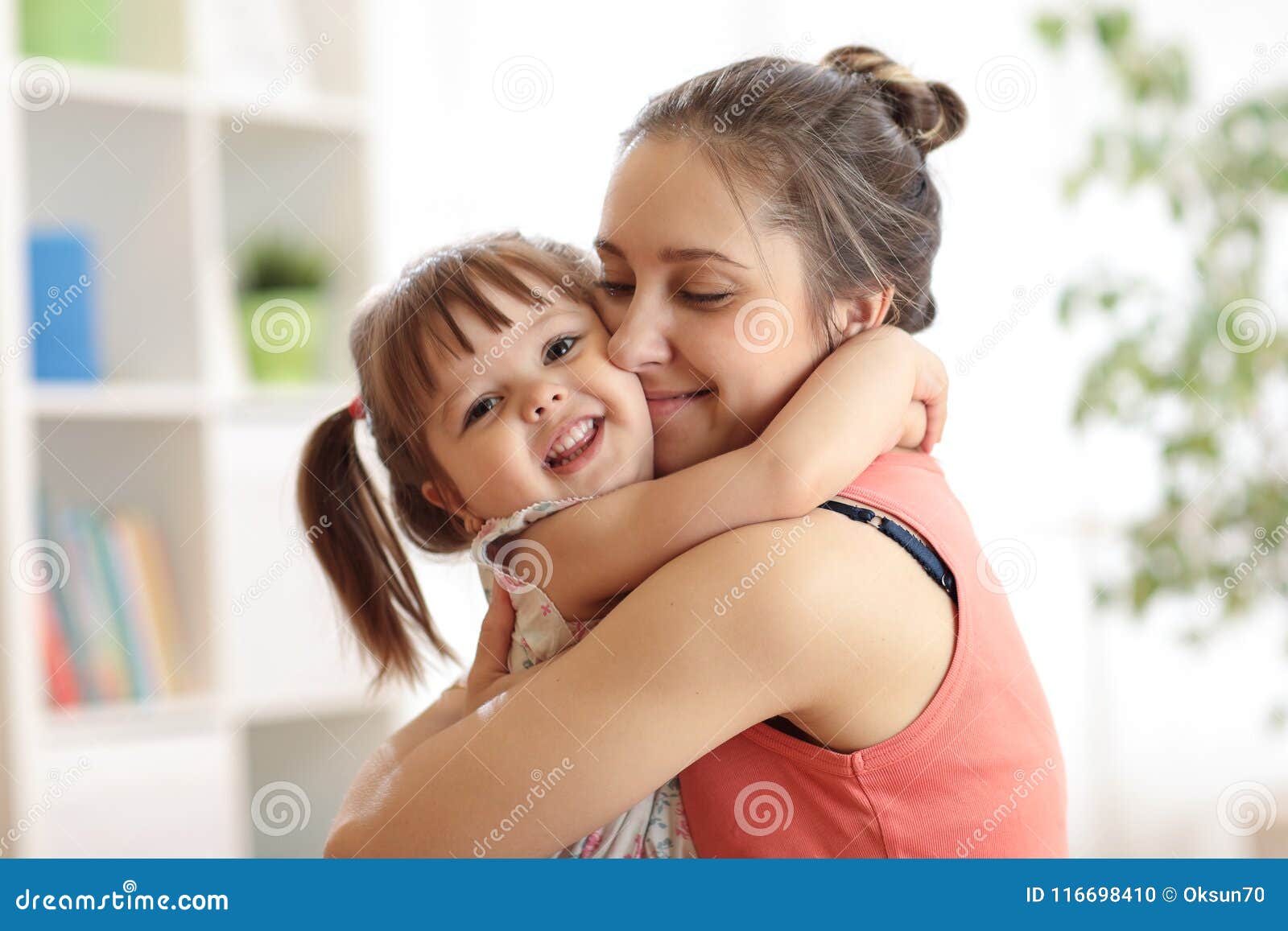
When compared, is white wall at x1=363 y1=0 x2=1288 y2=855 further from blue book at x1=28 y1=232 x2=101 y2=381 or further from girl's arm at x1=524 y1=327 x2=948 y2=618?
girl's arm at x1=524 y1=327 x2=948 y2=618

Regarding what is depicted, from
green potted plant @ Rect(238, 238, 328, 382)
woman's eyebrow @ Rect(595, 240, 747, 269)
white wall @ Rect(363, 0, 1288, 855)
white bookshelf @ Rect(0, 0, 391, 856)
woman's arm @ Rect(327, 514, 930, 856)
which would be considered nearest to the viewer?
woman's arm @ Rect(327, 514, 930, 856)

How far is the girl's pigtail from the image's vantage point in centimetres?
143

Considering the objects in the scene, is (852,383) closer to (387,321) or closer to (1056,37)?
(387,321)

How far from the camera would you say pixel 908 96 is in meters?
1.28

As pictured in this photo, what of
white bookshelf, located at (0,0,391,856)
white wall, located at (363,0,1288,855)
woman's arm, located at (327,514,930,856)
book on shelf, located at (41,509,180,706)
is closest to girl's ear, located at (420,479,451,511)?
woman's arm, located at (327,514,930,856)

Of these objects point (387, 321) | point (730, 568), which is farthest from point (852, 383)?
point (387, 321)

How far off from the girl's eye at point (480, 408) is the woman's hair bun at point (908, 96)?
0.48 m

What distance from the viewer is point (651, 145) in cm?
117

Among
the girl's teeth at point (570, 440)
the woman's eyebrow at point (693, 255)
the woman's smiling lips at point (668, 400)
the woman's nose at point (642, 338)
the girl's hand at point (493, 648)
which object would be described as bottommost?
the girl's hand at point (493, 648)

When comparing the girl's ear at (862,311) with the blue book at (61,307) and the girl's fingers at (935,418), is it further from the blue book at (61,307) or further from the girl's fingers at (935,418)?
the blue book at (61,307)

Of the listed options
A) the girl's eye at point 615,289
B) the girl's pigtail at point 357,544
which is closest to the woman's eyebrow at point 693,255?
the girl's eye at point 615,289

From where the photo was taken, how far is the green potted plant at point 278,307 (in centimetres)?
273

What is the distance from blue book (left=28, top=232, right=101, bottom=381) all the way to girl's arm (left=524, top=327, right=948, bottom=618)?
1.76m
